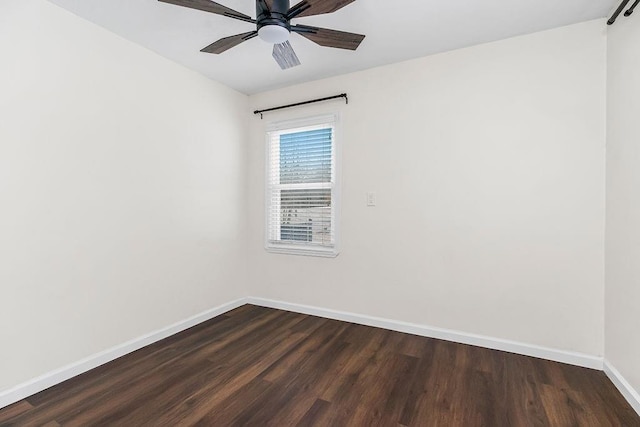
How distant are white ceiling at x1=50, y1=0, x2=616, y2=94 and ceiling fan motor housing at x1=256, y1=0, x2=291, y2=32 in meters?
0.42

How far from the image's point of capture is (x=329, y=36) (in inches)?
70.6

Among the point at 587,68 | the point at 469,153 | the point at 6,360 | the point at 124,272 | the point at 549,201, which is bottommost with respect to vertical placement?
the point at 6,360

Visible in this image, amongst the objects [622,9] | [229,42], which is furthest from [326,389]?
[622,9]

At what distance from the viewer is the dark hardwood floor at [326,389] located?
164 cm

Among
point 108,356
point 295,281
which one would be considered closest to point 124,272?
point 108,356

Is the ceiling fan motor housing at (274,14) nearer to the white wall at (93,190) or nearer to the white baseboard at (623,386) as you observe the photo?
the white wall at (93,190)

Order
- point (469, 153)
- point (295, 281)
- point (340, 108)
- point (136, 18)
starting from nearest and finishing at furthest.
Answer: point (136, 18) → point (469, 153) → point (340, 108) → point (295, 281)

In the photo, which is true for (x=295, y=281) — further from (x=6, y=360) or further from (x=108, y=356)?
(x=6, y=360)

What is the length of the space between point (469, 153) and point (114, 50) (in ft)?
9.61

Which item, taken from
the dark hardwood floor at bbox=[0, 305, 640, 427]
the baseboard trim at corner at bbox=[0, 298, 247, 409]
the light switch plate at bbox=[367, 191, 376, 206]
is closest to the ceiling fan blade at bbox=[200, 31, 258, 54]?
the light switch plate at bbox=[367, 191, 376, 206]

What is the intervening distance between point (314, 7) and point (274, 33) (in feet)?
0.86

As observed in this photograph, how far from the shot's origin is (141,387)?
1.93 meters

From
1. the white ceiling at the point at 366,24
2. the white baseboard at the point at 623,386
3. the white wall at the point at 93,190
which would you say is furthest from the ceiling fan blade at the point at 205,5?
the white baseboard at the point at 623,386

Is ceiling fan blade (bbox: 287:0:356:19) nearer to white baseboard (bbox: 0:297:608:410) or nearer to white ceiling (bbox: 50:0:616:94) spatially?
white ceiling (bbox: 50:0:616:94)
